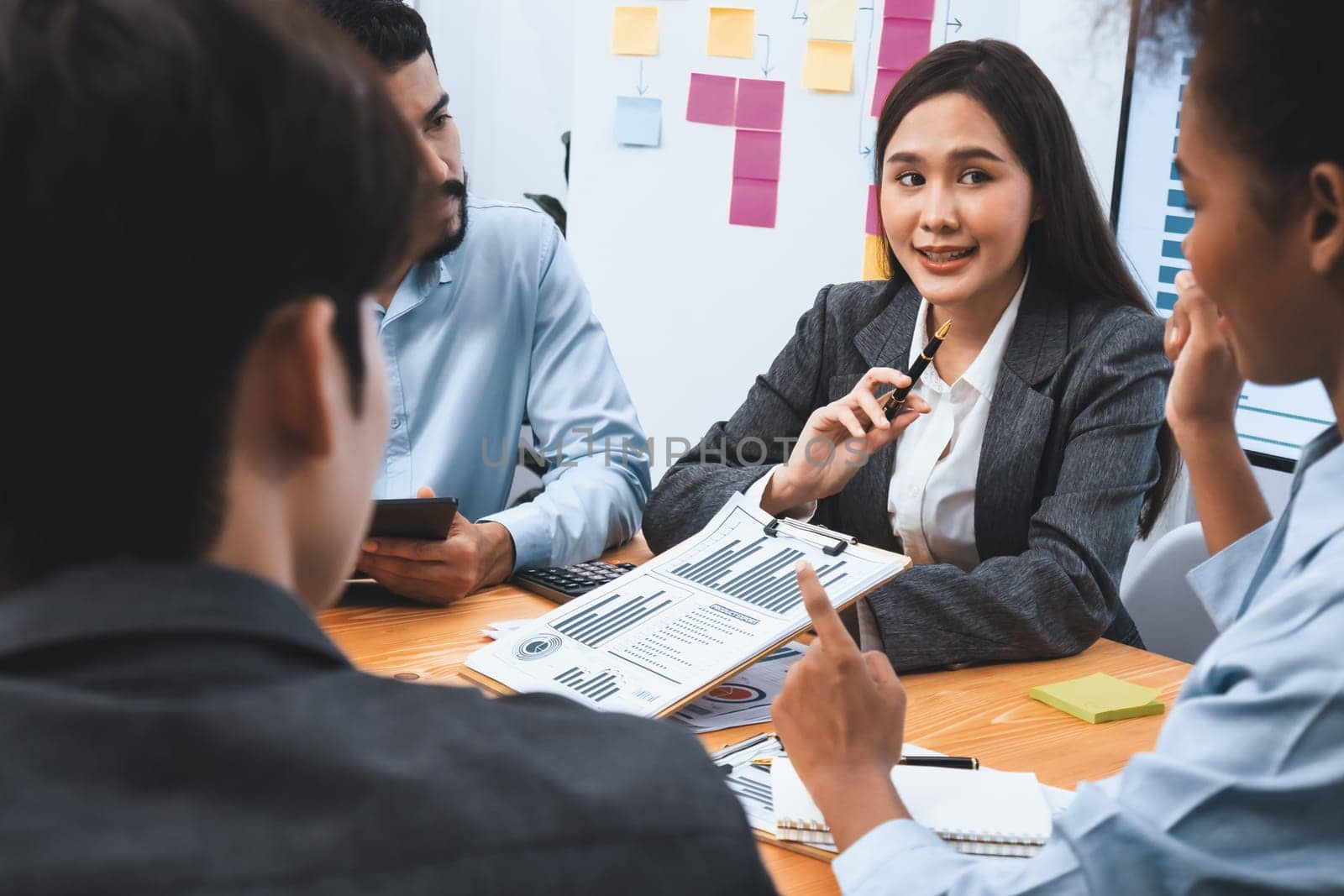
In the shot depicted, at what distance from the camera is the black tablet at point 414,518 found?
143 centimetres

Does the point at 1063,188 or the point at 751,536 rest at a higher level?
the point at 1063,188

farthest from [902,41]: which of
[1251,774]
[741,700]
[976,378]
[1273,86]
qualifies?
[1251,774]

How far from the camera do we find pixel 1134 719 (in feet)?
4.10

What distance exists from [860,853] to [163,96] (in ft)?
2.23

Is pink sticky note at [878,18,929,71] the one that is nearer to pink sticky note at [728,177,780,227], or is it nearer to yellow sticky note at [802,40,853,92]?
yellow sticky note at [802,40,853,92]

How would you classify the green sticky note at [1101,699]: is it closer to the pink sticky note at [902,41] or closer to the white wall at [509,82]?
the pink sticky note at [902,41]

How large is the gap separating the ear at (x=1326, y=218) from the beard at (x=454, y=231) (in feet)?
4.66

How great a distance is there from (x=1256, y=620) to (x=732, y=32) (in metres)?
2.52

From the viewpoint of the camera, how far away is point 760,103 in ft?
9.82

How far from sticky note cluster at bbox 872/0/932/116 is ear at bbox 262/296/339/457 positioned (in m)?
2.54

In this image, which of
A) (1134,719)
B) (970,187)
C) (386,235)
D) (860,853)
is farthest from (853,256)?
(386,235)

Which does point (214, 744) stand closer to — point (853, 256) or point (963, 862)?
point (963, 862)

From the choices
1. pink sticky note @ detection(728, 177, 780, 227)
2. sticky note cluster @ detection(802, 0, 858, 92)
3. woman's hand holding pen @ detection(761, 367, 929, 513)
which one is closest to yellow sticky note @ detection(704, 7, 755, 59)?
sticky note cluster @ detection(802, 0, 858, 92)

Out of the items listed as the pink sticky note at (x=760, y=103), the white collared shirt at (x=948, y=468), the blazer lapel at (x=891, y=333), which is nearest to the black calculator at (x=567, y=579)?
the white collared shirt at (x=948, y=468)
